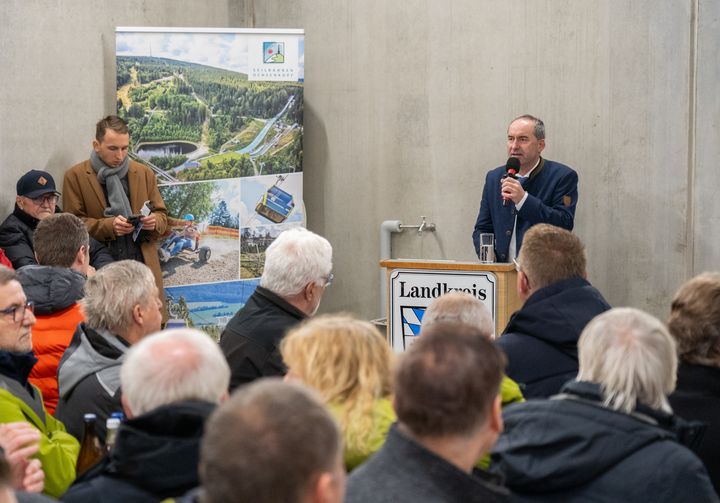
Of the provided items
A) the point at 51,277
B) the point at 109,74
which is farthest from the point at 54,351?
the point at 109,74

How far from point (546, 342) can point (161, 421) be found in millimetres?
1616

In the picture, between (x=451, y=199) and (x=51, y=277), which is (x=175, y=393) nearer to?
(x=51, y=277)

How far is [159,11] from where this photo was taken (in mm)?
7629

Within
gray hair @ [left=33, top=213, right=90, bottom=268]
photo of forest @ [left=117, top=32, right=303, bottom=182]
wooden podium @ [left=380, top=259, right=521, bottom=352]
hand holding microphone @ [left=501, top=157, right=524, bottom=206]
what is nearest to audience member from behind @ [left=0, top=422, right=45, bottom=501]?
gray hair @ [left=33, top=213, right=90, bottom=268]

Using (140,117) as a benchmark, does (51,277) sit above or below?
below

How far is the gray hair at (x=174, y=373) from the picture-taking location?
2.23 meters

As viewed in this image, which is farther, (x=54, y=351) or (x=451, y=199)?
(x=451, y=199)

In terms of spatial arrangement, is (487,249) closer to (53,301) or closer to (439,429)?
(53,301)

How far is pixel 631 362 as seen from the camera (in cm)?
242

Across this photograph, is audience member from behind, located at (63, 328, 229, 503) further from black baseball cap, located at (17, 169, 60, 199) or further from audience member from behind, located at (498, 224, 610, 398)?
black baseball cap, located at (17, 169, 60, 199)

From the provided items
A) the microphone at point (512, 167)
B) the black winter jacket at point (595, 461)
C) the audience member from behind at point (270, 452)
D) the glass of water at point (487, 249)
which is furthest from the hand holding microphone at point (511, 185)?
the audience member from behind at point (270, 452)

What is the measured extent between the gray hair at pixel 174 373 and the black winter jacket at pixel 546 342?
1.33 meters

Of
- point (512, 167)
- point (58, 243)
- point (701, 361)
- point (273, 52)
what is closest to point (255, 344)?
point (58, 243)

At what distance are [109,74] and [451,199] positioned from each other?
2.58m
